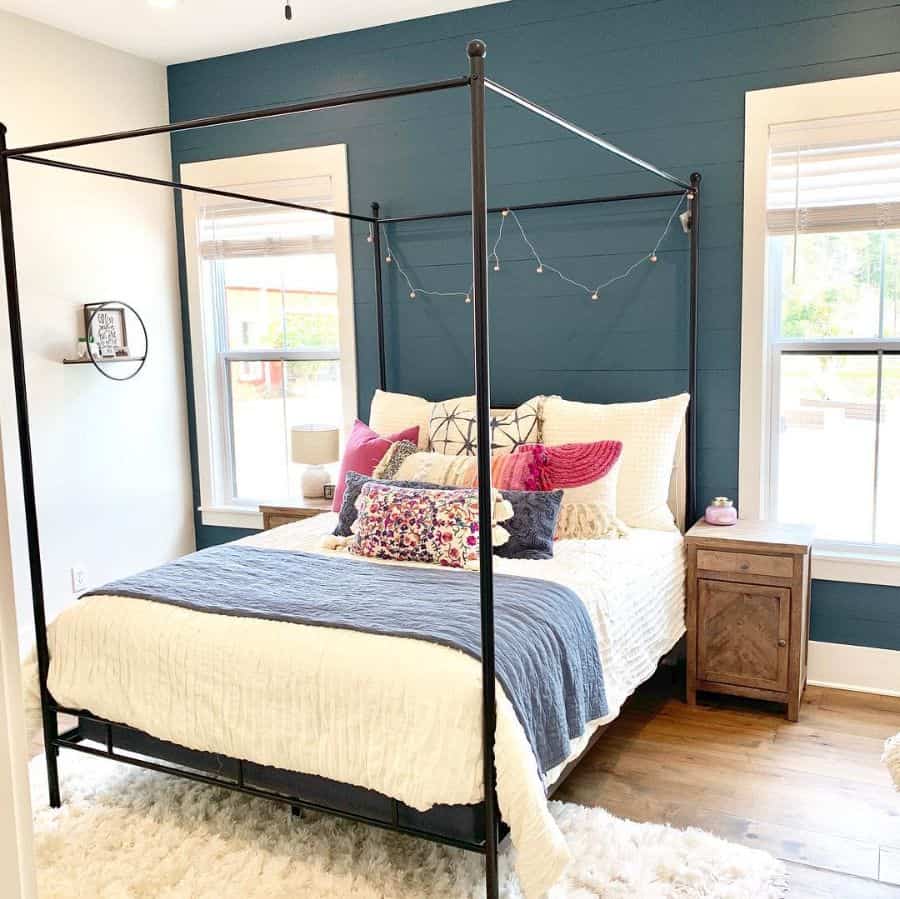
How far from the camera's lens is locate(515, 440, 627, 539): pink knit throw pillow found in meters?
3.44

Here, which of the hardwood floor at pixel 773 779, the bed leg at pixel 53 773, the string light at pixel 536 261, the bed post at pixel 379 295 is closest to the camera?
the hardwood floor at pixel 773 779

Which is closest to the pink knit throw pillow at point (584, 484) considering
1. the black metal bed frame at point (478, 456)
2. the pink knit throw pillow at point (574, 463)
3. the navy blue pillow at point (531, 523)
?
the pink knit throw pillow at point (574, 463)

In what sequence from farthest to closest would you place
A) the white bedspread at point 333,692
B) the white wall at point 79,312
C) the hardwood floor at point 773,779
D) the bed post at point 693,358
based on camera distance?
the white wall at point 79,312 < the bed post at point 693,358 < the hardwood floor at point 773,779 < the white bedspread at point 333,692

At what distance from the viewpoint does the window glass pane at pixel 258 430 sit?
15.7 feet

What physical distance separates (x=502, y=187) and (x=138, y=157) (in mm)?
1828

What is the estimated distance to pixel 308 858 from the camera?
2.54m

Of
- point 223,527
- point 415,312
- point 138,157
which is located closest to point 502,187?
point 415,312

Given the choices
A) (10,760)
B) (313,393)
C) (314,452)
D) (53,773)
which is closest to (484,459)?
(10,760)

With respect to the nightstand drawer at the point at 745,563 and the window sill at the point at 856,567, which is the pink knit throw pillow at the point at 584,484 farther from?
the window sill at the point at 856,567

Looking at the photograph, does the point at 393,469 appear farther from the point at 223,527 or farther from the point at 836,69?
the point at 836,69

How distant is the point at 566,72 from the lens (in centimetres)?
389

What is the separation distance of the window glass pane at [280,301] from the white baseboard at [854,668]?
2544mm

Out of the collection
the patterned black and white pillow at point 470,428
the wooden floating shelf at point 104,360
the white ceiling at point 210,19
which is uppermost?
the white ceiling at point 210,19

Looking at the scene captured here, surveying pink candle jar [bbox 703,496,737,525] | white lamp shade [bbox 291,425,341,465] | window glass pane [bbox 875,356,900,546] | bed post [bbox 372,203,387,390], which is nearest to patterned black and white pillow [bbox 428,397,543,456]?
bed post [bbox 372,203,387,390]
